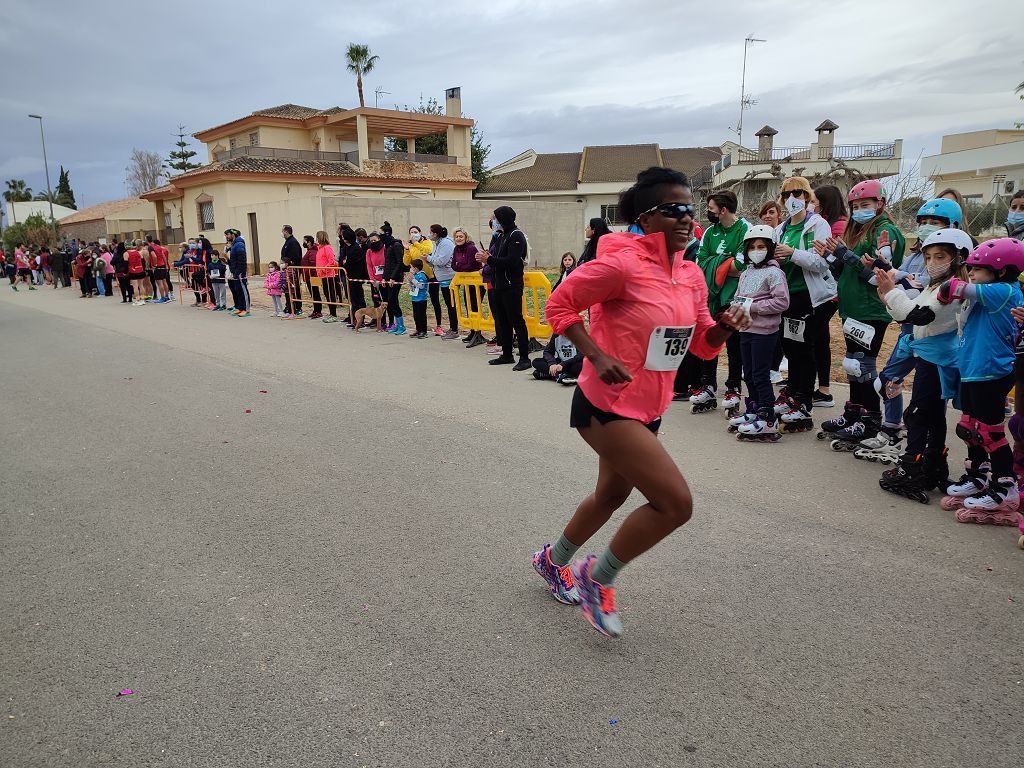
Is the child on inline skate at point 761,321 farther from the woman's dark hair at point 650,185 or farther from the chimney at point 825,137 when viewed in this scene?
the chimney at point 825,137

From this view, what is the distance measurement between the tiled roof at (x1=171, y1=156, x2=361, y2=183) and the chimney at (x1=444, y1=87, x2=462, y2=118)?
797 cm

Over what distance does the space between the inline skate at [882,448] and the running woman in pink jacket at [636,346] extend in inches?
126

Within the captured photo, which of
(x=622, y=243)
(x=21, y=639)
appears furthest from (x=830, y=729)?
(x=21, y=639)

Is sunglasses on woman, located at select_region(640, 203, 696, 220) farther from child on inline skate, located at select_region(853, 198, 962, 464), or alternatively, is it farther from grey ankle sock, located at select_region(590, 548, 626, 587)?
child on inline skate, located at select_region(853, 198, 962, 464)

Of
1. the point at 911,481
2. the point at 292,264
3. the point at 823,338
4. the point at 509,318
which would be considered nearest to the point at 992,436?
the point at 911,481

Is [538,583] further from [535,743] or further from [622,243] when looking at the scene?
[622,243]

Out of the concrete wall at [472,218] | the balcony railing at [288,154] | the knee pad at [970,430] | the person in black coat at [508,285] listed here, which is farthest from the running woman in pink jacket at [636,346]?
the balcony railing at [288,154]

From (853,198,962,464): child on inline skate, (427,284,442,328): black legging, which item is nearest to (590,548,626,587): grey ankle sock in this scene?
(853,198,962,464): child on inline skate

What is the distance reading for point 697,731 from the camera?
2568 mm

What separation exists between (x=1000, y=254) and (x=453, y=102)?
4219cm

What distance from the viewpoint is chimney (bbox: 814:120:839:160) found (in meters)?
40.3

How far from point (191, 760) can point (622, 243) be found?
2.59m

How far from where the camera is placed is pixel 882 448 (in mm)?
5629

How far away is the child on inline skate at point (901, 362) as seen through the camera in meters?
4.90
